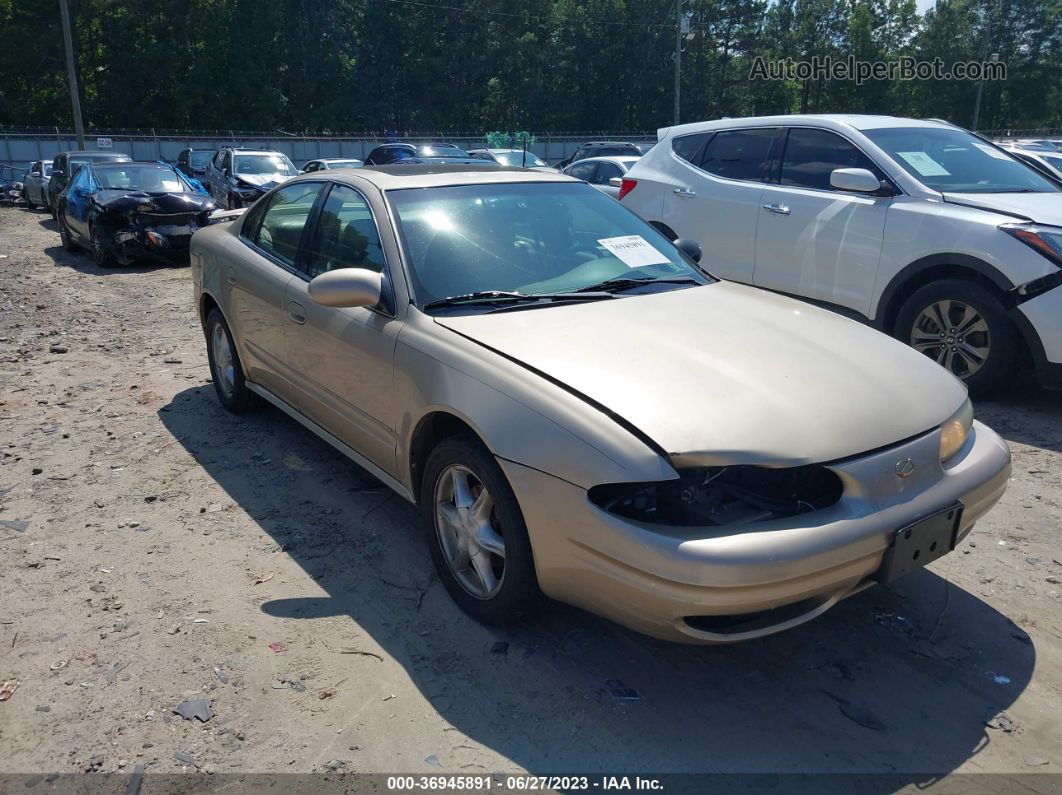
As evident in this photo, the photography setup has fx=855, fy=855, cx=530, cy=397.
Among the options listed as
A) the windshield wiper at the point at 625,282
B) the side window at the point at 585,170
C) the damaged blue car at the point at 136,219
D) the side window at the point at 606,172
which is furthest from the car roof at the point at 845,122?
the side window at the point at 585,170

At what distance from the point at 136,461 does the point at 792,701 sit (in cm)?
398

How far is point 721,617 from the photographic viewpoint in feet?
8.83

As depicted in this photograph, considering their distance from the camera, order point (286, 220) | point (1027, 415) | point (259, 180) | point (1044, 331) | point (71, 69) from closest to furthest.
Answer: point (286, 220) < point (1044, 331) < point (1027, 415) < point (259, 180) < point (71, 69)

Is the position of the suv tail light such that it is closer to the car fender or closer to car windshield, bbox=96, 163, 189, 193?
the car fender

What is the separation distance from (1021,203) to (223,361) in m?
5.47

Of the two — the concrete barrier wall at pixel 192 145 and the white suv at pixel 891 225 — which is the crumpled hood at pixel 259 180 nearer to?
the white suv at pixel 891 225

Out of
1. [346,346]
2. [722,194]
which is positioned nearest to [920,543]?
[346,346]

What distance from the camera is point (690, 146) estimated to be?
7832mm

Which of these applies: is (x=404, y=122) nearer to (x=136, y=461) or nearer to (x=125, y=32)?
(x=125, y=32)

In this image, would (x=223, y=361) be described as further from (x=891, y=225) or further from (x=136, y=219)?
(x=136, y=219)

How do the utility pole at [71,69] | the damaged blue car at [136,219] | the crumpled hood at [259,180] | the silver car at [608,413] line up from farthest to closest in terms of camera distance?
the utility pole at [71,69] → the crumpled hood at [259,180] → the damaged blue car at [136,219] → the silver car at [608,413]

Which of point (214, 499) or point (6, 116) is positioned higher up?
point (6, 116)

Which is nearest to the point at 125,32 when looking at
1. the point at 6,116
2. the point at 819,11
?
the point at 6,116

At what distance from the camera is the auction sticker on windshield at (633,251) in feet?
13.4
